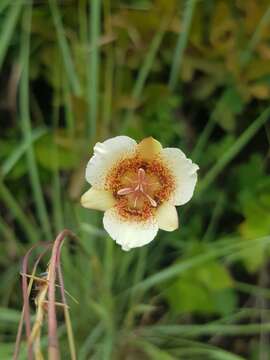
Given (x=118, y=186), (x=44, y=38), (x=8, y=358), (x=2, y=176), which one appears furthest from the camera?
(x=44, y=38)

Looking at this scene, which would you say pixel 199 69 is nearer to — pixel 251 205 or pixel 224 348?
pixel 251 205

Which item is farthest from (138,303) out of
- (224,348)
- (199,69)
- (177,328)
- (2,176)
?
(199,69)

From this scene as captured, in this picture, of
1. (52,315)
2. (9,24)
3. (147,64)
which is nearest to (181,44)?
(147,64)

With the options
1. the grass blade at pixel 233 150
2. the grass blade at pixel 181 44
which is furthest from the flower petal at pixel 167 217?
the grass blade at pixel 181 44

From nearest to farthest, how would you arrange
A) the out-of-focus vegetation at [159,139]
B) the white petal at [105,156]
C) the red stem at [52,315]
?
the red stem at [52,315]
the white petal at [105,156]
the out-of-focus vegetation at [159,139]

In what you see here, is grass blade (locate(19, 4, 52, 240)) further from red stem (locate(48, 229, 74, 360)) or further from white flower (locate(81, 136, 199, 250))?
red stem (locate(48, 229, 74, 360))

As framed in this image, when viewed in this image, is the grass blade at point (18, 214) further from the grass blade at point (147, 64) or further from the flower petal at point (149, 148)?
the flower petal at point (149, 148)

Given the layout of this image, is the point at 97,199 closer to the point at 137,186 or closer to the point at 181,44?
the point at 137,186
